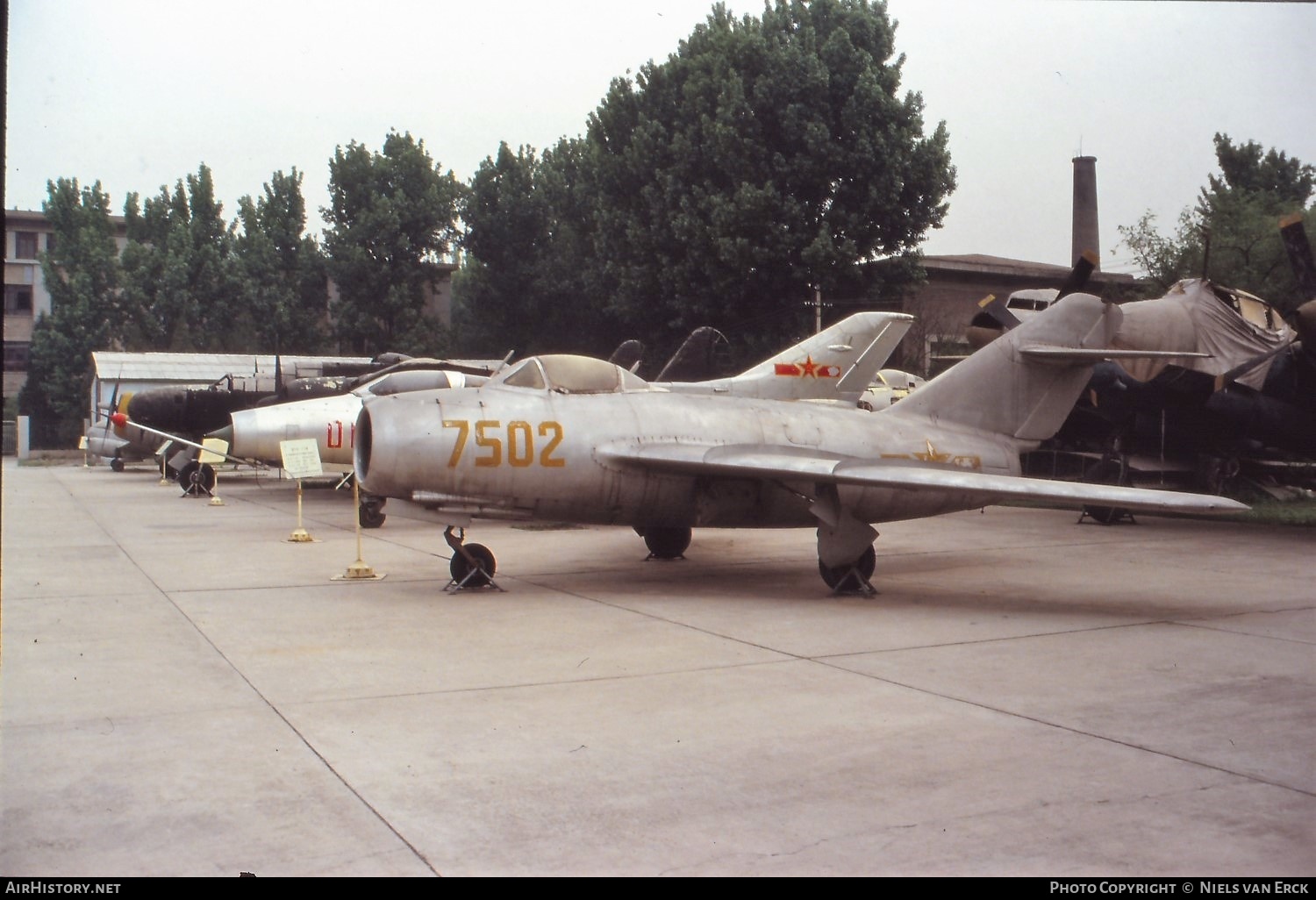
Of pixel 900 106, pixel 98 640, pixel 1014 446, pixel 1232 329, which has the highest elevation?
pixel 900 106

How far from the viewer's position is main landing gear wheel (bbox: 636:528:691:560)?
1253 cm

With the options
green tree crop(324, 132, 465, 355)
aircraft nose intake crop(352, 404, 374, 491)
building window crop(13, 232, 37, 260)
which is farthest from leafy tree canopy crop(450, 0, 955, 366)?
building window crop(13, 232, 37, 260)

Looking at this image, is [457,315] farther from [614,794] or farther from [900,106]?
[614,794]

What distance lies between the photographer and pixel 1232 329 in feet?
50.9

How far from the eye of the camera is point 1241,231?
78.6ft

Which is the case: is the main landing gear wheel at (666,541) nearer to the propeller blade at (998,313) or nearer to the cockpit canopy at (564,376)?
the cockpit canopy at (564,376)

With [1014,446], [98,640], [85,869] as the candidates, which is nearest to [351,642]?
[98,640]

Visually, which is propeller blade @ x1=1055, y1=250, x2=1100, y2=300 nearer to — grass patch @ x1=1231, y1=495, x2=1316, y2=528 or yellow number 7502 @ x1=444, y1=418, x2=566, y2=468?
grass patch @ x1=1231, y1=495, x2=1316, y2=528

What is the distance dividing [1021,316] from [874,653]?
Answer: 11.0 m

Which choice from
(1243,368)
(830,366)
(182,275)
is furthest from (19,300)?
(1243,368)

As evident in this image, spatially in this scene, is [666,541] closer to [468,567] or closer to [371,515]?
[468,567]

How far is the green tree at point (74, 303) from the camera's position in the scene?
38.8 m

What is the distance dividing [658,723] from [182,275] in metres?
37.6

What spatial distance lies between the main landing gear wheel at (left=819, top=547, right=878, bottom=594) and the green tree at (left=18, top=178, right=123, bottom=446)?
35.4 m
